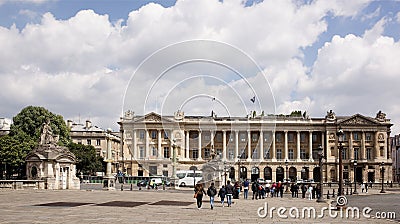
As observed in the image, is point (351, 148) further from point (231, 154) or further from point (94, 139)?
point (94, 139)

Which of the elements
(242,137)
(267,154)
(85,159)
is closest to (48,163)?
(85,159)

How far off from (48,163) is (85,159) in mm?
60345

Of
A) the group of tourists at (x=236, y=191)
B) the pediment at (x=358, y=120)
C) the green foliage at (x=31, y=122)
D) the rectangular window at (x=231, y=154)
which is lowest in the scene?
the group of tourists at (x=236, y=191)

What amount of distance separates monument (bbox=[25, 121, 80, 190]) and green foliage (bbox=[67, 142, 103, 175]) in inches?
2167

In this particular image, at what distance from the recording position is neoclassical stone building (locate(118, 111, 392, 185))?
456ft

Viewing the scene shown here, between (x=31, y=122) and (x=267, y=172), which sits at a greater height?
(x=31, y=122)

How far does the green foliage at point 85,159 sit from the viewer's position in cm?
11175

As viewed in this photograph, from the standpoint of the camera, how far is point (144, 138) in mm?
141375

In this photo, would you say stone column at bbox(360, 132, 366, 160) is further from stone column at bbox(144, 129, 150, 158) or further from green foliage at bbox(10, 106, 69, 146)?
green foliage at bbox(10, 106, 69, 146)

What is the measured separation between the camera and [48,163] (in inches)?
2138

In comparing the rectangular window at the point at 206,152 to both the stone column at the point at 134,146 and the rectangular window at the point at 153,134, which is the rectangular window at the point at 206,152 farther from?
the stone column at the point at 134,146

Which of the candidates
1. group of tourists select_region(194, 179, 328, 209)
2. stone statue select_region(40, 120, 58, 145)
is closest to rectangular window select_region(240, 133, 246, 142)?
group of tourists select_region(194, 179, 328, 209)

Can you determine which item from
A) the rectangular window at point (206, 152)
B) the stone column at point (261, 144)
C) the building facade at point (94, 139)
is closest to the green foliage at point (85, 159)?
the building facade at point (94, 139)

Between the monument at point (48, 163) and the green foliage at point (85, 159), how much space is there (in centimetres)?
5505
